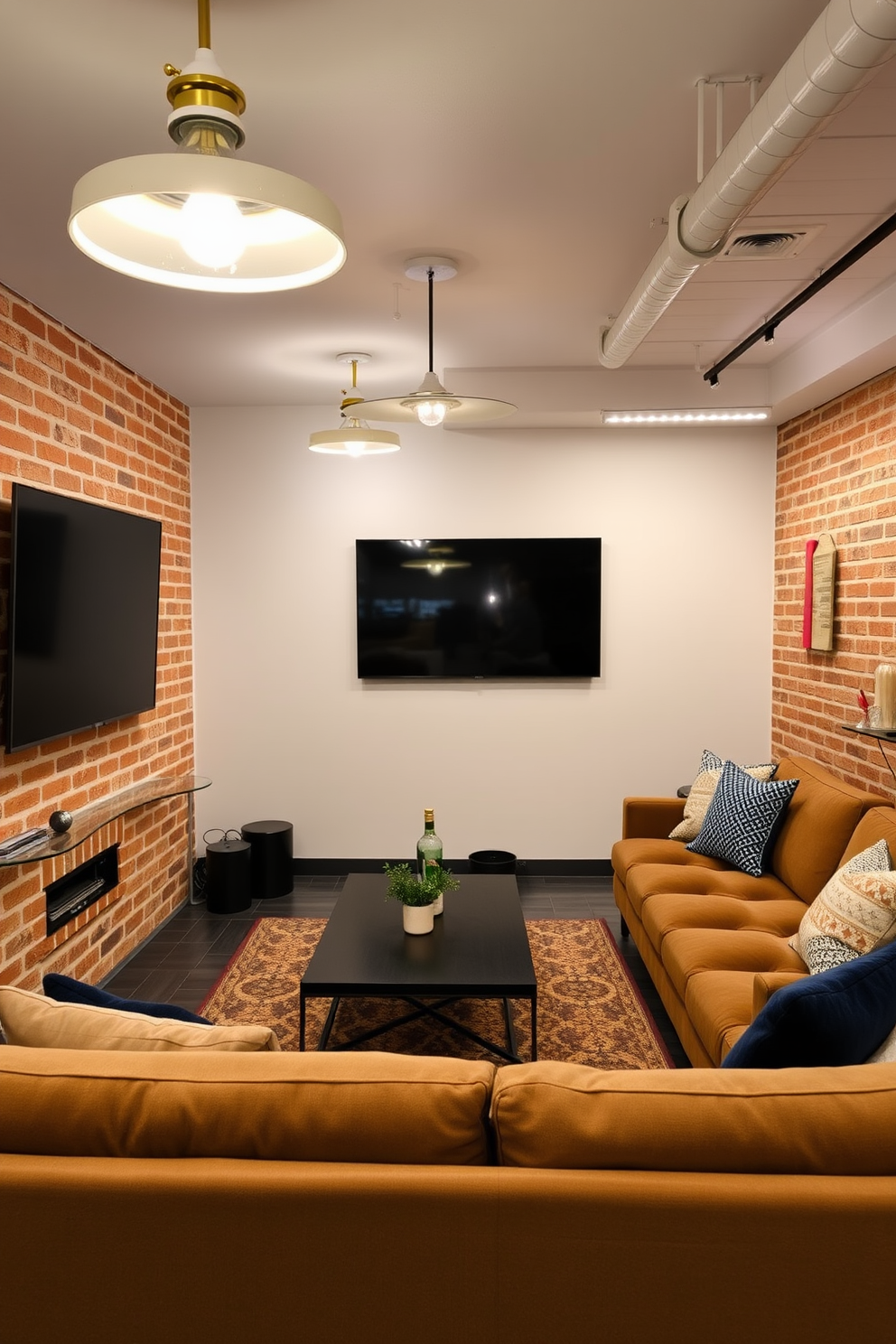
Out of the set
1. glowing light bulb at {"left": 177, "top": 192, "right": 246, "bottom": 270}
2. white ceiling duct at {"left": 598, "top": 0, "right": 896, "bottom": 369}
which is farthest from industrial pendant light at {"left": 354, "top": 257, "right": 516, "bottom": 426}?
glowing light bulb at {"left": 177, "top": 192, "right": 246, "bottom": 270}

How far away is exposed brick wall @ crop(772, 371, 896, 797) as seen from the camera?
12.1 feet

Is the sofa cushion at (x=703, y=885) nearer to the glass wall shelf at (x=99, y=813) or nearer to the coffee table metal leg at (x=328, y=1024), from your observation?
the coffee table metal leg at (x=328, y=1024)

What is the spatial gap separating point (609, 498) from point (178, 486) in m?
2.45

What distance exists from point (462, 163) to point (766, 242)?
1169 mm

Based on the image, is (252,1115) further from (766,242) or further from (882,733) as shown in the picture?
(766,242)

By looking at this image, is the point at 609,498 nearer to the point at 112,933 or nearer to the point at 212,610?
the point at 212,610

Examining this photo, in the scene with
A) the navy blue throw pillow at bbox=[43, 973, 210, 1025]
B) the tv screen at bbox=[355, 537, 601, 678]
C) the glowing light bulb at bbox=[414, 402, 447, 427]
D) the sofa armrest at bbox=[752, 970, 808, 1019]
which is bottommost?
the sofa armrest at bbox=[752, 970, 808, 1019]

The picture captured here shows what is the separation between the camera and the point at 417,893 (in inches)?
122

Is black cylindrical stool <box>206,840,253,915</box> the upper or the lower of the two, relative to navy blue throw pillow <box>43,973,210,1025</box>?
lower

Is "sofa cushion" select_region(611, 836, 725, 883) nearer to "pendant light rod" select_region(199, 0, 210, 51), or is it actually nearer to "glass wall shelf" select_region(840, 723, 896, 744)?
"glass wall shelf" select_region(840, 723, 896, 744)

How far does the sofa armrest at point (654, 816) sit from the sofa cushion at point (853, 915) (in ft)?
4.80

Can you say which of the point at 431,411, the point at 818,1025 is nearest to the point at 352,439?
the point at 431,411

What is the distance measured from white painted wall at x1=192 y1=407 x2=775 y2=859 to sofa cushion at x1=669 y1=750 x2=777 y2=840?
1.07 meters

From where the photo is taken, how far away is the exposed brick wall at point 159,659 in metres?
3.11
